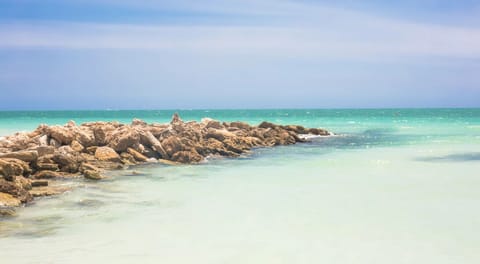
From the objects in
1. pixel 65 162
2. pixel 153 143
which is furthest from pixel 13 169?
pixel 153 143

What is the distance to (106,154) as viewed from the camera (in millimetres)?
17266

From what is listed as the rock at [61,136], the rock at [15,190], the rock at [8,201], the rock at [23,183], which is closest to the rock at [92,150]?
the rock at [61,136]

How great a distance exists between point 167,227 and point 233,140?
15489 millimetres

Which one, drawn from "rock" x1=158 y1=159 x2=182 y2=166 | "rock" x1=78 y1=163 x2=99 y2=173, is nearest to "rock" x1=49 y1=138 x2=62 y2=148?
"rock" x1=78 y1=163 x2=99 y2=173

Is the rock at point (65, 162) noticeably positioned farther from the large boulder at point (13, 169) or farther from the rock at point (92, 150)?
the rock at point (92, 150)

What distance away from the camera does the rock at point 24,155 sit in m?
13.5

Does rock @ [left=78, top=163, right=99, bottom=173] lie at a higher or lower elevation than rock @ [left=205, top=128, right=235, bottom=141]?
lower

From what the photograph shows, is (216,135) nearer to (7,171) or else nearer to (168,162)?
(168,162)

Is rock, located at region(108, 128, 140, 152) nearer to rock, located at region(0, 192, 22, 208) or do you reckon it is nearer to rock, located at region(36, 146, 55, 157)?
rock, located at region(36, 146, 55, 157)

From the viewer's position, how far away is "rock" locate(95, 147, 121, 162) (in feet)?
55.8

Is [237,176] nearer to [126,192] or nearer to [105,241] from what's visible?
[126,192]

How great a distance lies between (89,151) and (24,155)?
440 cm

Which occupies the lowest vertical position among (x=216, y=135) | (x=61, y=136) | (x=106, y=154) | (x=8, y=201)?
(x=8, y=201)

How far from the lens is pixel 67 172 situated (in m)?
14.6
